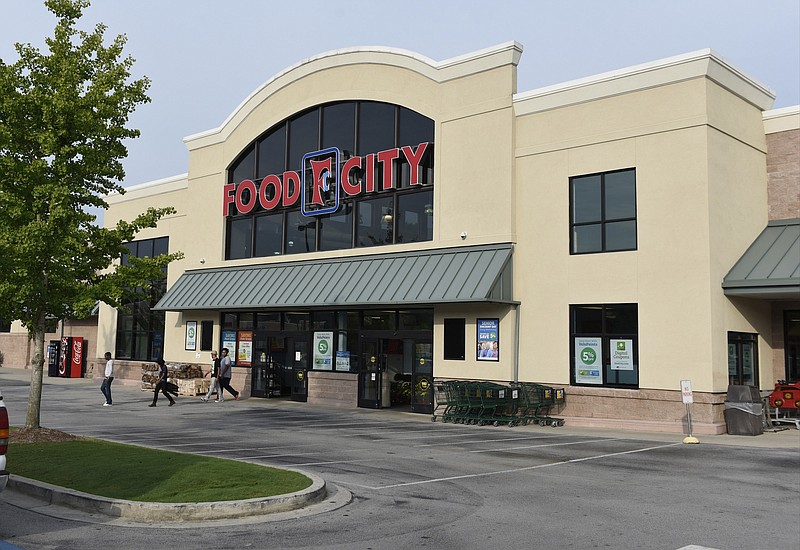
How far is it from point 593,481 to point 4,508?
810cm

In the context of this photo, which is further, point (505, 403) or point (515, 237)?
point (515, 237)

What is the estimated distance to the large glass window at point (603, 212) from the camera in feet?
66.1

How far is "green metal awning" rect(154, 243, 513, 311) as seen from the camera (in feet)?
70.1

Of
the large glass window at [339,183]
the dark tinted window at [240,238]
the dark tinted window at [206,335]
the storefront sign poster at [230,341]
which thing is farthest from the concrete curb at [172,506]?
the dark tinted window at [206,335]

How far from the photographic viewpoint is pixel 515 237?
21953 millimetres

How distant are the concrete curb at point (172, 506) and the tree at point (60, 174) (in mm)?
6759

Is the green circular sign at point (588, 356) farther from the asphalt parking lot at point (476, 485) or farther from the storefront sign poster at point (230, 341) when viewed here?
the storefront sign poster at point (230, 341)

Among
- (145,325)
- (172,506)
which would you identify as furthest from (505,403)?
(145,325)

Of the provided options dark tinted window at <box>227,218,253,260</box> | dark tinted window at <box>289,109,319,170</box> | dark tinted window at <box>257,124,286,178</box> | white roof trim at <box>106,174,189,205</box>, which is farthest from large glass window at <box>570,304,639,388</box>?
white roof trim at <box>106,174,189,205</box>

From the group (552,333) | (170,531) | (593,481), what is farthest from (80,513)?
(552,333)

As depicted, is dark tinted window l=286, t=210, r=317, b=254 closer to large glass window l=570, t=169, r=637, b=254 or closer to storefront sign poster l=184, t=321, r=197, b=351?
storefront sign poster l=184, t=321, r=197, b=351

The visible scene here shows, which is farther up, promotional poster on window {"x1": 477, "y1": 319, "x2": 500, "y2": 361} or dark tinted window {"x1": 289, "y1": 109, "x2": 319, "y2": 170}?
dark tinted window {"x1": 289, "y1": 109, "x2": 319, "y2": 170}

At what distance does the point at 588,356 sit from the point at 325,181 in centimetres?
1117

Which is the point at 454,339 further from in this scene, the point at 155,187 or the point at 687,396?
the point at 155,187
